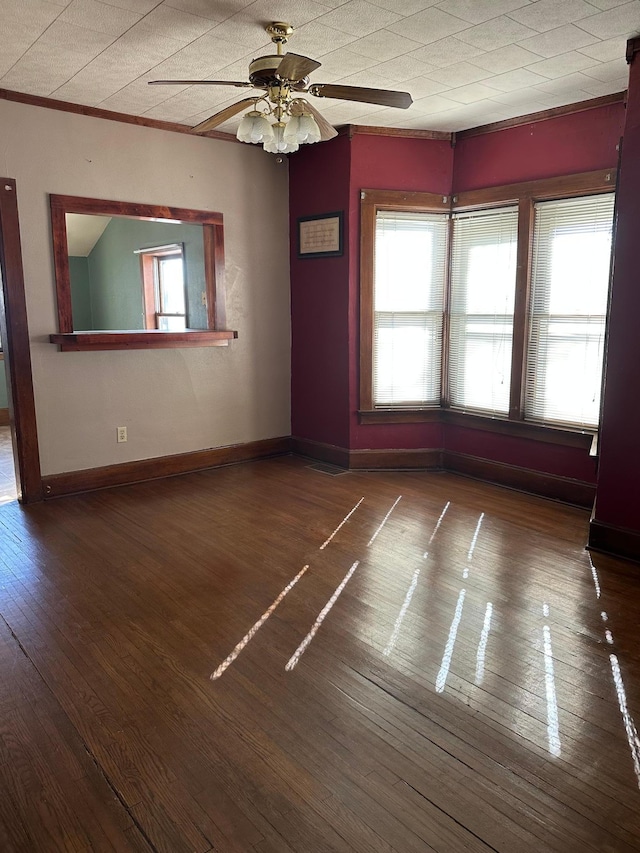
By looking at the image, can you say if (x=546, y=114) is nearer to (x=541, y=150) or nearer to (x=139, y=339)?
(x=541, y=150)

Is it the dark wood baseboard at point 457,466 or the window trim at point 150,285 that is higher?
the window trim at point 150,285

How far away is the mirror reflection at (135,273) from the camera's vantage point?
6301 millimetres

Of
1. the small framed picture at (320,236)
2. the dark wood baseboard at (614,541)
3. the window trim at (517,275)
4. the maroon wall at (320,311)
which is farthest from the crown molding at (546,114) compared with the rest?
the dark wood baseboard at (614,541)

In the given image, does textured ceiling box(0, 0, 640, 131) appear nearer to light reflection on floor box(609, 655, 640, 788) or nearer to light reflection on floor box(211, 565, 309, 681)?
light reflection on floor box(211, 565, 309, 681)

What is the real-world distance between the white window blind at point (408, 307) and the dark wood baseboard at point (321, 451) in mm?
524

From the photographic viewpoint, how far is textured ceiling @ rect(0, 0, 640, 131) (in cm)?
271

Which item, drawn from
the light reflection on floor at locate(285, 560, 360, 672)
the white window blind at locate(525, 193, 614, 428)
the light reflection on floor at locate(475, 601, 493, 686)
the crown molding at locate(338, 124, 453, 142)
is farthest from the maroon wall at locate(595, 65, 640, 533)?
the crown molding at locate(338, 124, 453, 142)

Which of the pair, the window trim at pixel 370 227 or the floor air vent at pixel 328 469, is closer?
the window trim at pixel 370 227

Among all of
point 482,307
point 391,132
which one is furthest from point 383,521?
point 391,132

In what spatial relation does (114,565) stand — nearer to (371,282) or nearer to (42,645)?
(42,645)

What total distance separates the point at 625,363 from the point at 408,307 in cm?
195

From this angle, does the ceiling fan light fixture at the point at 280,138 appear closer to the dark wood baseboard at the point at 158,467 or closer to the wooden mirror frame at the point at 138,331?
the wooden mirror frame at the point at 138,331

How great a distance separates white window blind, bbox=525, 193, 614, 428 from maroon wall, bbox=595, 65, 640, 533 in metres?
0.72

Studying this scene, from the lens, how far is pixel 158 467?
192 inches
